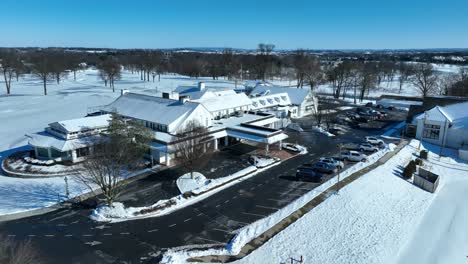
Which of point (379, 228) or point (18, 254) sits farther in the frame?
point (379, 228)

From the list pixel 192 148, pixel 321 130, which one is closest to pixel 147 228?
pixel 192 148

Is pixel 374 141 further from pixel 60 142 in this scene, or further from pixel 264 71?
pixel 264 71

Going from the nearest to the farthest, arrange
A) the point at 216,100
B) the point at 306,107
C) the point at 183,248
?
the point at 183,248 < the point at 216,100 < the point at 306,107

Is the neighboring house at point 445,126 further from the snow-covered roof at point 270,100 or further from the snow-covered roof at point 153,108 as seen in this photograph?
the snow-covered roof at point 153,108

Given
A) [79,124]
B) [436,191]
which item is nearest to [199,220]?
[79,124]

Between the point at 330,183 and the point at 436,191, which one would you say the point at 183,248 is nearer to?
the point at 330,183

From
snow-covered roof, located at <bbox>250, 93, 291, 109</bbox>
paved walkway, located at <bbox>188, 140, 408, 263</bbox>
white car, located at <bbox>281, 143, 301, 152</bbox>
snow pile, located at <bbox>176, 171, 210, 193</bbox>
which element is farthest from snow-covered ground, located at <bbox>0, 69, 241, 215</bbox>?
snow-covered roof, located at <bbox>250, 93, 291, 109</bbox>

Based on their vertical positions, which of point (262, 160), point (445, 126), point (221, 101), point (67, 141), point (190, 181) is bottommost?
point (190, 181)
